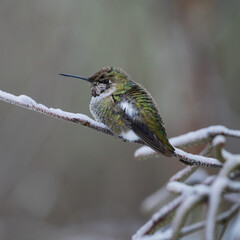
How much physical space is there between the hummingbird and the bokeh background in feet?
8.08

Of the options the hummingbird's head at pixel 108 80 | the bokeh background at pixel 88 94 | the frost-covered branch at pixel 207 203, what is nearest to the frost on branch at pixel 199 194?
the frost-covered branch at pixel 207 203

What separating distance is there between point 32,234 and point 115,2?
10.6 feet

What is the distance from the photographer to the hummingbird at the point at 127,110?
82.4 inches

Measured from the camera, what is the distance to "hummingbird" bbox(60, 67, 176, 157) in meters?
2.09

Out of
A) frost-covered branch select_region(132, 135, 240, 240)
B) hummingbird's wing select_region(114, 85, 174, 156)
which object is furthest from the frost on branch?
hummingbird's wing select_region(114, 85, 174, 156)

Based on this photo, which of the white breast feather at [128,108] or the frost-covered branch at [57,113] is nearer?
the frost-covered branch at [57,113]

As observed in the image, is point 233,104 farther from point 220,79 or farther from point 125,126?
point 125,126

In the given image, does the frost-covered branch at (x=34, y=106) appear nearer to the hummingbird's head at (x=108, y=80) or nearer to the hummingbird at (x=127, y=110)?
the hummingbird at (x=127, y=110)

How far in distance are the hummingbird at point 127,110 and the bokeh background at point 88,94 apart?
2462mm

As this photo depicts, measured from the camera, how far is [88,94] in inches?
256

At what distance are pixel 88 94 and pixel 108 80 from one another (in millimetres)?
4054

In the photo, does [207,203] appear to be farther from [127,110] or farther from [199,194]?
[127,110]

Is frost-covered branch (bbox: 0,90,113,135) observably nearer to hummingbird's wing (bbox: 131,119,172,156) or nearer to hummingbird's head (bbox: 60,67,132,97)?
hummingbird's wing (bbox: 131,119,172,156)

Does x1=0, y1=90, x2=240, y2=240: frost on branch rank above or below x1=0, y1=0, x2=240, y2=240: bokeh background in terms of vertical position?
below
